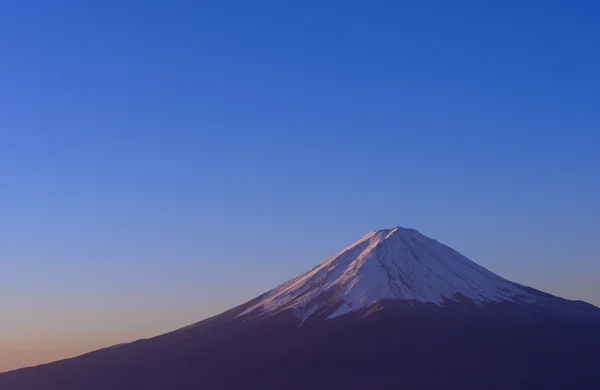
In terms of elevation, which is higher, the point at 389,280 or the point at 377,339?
the point at 389,280

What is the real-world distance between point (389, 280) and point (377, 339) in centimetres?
1680

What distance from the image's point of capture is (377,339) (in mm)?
126312

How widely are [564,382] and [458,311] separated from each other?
27.5 meters

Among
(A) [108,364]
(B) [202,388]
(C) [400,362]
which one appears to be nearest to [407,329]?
(C) [400,362]

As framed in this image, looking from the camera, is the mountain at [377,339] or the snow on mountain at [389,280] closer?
the mountain at [377,339]

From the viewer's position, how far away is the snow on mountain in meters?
140

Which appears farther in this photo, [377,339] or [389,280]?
[389,280]

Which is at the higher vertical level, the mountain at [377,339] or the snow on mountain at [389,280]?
the snow on mountain at [389,280]

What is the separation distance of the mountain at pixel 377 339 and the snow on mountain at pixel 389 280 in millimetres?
248

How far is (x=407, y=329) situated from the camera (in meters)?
128

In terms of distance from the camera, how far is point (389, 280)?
5556 inches

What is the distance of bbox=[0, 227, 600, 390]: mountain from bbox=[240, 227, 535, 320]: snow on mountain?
0.81 ft

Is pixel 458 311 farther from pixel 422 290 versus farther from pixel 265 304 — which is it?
pixel 265 304

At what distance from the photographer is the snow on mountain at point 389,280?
140 m
